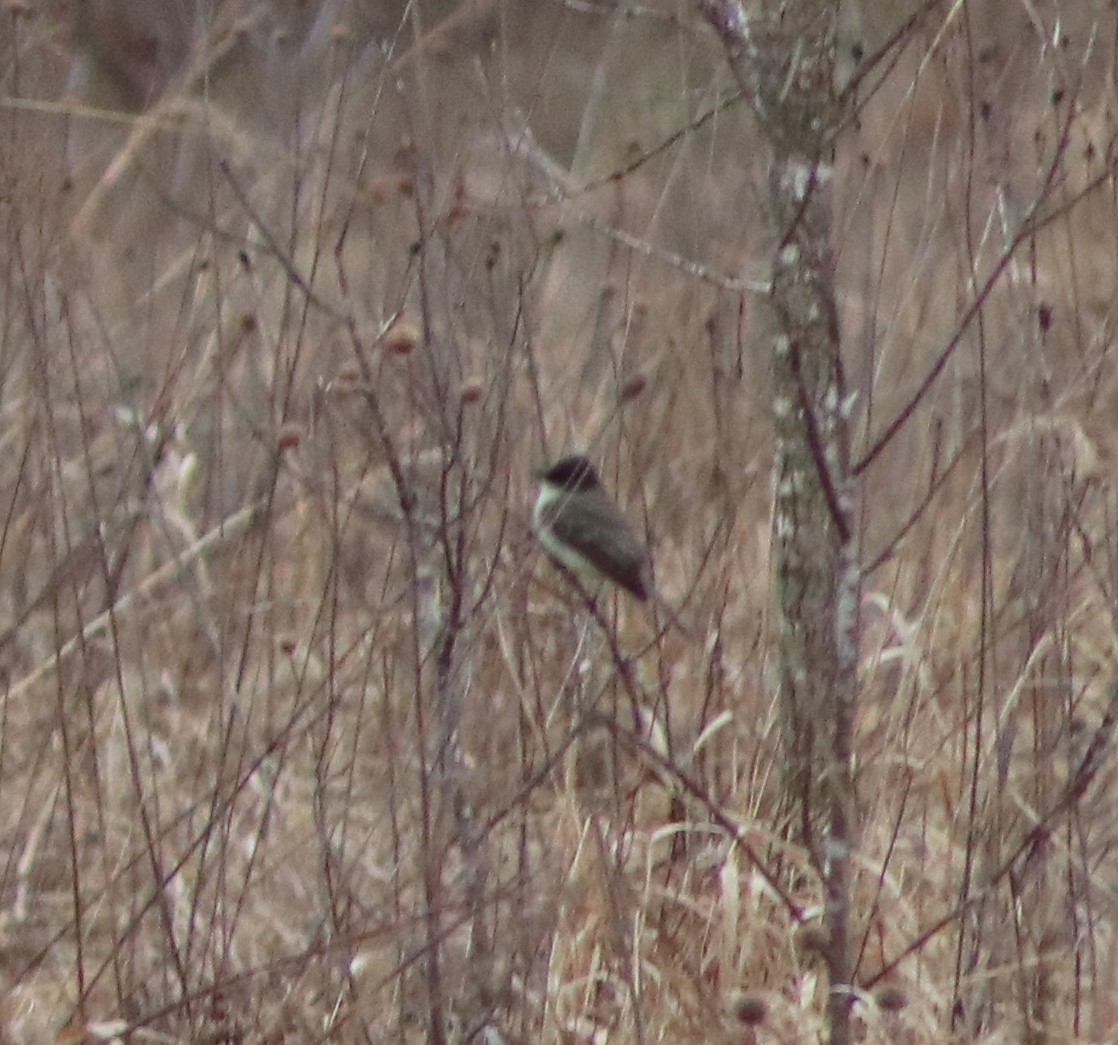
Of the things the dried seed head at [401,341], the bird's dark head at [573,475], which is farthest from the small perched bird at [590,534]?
the dried seed head at [401,341]

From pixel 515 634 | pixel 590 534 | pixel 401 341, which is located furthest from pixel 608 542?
pixel 401 341

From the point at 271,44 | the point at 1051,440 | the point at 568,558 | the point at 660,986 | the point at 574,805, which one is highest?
the point at 271,44

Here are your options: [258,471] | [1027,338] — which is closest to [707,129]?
[258,471]

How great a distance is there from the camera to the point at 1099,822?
305 cm

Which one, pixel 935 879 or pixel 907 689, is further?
pixel 907 689

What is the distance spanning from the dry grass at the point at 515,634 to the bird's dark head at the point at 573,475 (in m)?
0.10

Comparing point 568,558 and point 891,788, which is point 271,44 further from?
point 891,788

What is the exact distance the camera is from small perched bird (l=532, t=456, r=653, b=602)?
9.76 feet

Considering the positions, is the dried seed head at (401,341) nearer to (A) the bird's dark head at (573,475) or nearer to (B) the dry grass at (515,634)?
(B) the dry grass at (515,634)

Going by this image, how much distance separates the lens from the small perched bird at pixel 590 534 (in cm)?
297

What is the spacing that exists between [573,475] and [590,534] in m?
0.11

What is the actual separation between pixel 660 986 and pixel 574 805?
30 cm

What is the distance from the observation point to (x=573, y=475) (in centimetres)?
304

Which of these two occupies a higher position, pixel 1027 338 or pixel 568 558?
pixel 1027 338
